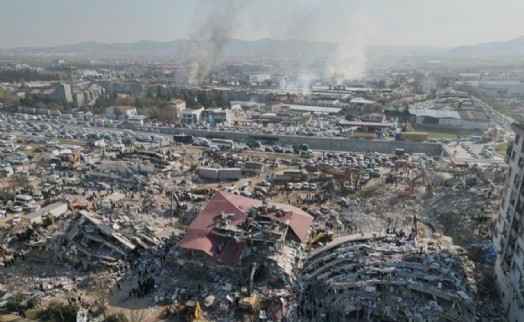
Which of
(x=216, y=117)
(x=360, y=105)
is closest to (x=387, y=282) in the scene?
(x=216, y=117)

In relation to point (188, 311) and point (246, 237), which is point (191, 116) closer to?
point (246, 237)

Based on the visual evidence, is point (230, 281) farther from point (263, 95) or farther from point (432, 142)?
point (263, 95)

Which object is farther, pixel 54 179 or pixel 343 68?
pixel 343 68

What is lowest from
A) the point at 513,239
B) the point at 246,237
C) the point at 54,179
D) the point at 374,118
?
the point at 54,179

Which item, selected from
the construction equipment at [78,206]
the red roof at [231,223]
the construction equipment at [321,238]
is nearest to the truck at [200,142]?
the construction equipment at [78,206]

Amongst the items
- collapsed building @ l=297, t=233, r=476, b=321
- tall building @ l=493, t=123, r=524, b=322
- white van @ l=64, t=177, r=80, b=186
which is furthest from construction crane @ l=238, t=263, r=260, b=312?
white van @ l=64, t=177, r=80, b=186

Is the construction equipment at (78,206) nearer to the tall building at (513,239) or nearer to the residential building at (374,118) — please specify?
the tall building at (513,239)

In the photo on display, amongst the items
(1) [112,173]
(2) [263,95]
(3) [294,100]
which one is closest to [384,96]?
(3) [294,100]
